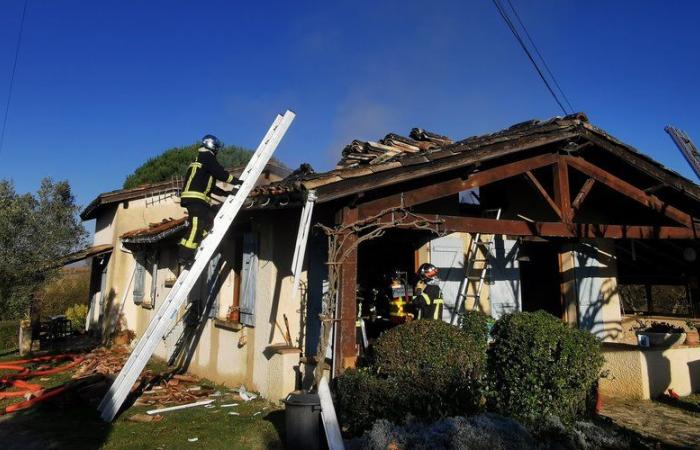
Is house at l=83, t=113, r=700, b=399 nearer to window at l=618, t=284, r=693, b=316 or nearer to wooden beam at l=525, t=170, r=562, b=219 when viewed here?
wooden beam at l=525, t=170, r=562, b=219

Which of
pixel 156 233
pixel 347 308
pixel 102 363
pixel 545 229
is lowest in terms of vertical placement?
pixel 102 363

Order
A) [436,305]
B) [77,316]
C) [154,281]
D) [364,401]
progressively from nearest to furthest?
[364,401] < [436,305] < [154,281] < [77,316]

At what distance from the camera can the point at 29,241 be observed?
14.1 metres

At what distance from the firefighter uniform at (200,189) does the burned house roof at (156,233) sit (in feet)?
7.83

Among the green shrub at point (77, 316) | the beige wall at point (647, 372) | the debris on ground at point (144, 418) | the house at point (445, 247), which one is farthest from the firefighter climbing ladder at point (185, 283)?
the green shrub at point (77, 316)

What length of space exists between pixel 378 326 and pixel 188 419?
473 cm

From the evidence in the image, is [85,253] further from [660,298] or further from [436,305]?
[660,298]

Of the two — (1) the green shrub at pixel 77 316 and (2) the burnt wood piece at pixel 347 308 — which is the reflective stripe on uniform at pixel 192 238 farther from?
(1) the green shrub at pixel 77 316

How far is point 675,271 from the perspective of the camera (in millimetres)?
11367

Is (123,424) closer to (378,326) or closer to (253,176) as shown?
(253,176)

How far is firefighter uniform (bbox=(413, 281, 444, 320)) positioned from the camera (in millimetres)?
7184

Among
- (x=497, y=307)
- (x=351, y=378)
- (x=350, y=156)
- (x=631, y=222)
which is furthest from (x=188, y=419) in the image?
(x=631, y=222)

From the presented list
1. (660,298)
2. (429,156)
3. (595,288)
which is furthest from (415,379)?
(660,298)

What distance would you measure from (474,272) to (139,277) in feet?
33.8
